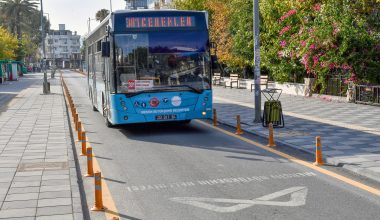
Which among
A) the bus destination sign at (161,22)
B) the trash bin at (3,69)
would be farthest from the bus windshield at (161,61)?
the trash bin at (3,69)

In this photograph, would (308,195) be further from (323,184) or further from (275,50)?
(275,50)

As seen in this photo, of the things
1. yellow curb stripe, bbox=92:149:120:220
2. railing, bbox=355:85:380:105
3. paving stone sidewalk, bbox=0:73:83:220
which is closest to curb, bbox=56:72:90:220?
paving stone sidewalk, bbox=0:73:83:220

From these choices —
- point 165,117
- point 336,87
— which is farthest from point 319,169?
point 336,87

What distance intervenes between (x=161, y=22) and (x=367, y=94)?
1183 centimetres

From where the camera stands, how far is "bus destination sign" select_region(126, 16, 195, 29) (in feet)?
43.6

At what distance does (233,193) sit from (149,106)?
20.4 feet

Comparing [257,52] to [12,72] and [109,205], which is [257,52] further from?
[12,72]

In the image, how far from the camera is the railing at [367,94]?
20647 mm

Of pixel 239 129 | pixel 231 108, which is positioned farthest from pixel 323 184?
pixel 231 108

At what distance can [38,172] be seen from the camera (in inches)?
357

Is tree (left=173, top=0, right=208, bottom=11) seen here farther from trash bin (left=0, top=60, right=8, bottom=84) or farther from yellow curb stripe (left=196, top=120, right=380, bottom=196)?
yellow curb stripe (left=196, top=120, right=380, bottom=196)

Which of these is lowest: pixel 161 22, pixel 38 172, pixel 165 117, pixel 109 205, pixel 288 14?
pixel 109 205

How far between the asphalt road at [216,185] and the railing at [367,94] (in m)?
10.5

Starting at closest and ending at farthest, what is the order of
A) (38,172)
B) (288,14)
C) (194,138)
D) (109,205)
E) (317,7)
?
(109,205) < (38,172) < (194,138) < (317,7) < (288,14)
